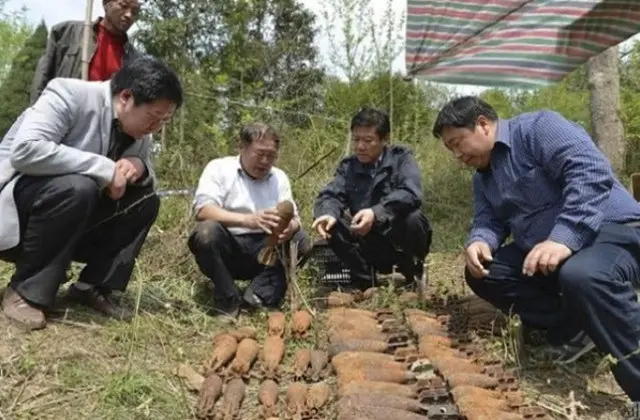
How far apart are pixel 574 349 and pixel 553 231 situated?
0.59m

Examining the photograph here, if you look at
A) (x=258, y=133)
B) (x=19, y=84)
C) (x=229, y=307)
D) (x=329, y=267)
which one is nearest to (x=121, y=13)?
(x=258, y=133)

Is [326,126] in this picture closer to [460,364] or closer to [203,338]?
[203,338]

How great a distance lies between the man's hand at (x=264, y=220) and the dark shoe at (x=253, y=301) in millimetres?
324

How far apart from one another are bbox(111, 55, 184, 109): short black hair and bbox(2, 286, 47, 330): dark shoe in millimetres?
894

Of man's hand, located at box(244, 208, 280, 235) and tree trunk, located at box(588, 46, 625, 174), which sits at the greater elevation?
tree trunk, located at box(588, 46, 625, 174)

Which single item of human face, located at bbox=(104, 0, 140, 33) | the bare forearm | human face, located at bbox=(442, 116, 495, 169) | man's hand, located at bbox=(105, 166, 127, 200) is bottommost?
the bare forearm

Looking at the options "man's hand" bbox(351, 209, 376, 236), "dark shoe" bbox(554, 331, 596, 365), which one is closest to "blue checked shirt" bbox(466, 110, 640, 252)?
"dark shoe" bbox(554, 331, 596, 365)

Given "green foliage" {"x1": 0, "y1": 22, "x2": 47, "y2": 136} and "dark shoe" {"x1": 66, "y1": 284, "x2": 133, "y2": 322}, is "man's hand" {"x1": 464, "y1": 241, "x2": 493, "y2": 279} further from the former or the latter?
"green foliage" {"x1": 0, "y1": 22, "x2": 47, "y2": 136}

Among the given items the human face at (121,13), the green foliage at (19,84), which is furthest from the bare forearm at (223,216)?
the green foliage at (19,84)

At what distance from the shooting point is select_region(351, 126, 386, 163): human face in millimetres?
3934

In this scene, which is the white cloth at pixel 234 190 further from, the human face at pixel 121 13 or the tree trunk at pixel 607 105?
the tree trunk at pixel 607 105

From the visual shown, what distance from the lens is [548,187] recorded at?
281cm

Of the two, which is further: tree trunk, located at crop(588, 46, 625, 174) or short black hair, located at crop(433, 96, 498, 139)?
tree trunk, located at crop(588, 46, 625, 174)

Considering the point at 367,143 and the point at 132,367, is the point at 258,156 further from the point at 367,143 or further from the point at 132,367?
the point at 132,367
